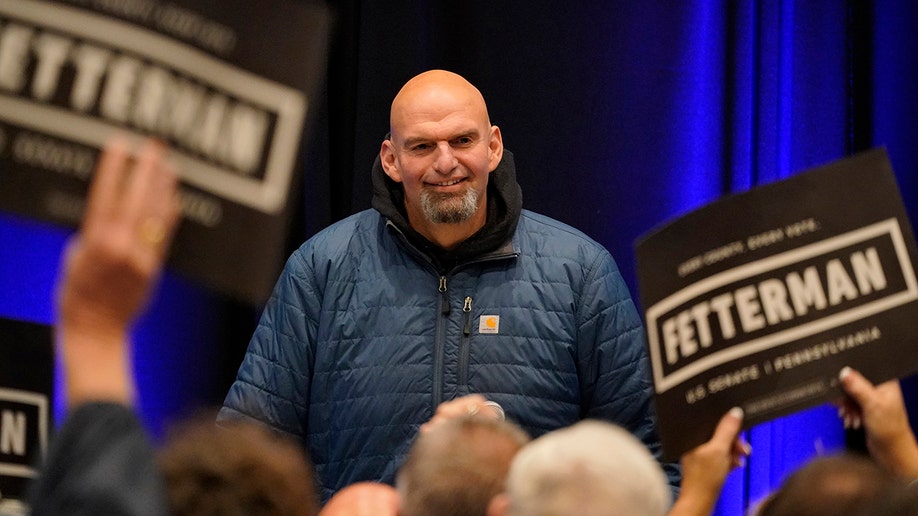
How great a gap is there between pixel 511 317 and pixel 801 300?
112cm

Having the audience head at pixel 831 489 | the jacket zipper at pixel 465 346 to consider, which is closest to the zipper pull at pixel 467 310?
the jacket zipper at pixel 465 346

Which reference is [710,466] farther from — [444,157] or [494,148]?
[494,148]

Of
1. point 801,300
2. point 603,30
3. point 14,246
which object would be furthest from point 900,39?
point 14,246

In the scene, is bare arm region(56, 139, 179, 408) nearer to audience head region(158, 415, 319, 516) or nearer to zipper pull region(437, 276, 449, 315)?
audience head region(158, 415, 319, 516)

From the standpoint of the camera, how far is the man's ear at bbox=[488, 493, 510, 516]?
1530 mm

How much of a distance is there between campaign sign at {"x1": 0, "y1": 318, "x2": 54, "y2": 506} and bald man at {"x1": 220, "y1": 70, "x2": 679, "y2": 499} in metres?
1.18

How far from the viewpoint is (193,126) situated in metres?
1.61

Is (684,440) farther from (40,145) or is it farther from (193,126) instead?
(40,145)

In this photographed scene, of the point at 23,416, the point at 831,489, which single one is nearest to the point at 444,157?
the point at 23,416

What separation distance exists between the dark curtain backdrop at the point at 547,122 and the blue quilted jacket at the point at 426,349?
0.97 m

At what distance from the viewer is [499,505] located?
1.55 m

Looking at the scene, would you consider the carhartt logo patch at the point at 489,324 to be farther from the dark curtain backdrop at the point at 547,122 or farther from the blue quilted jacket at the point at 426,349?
the dark curtain backdrop at the point at 547,122

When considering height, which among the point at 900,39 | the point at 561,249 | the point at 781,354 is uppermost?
the point at 900,39

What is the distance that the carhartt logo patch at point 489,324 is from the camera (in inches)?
125
